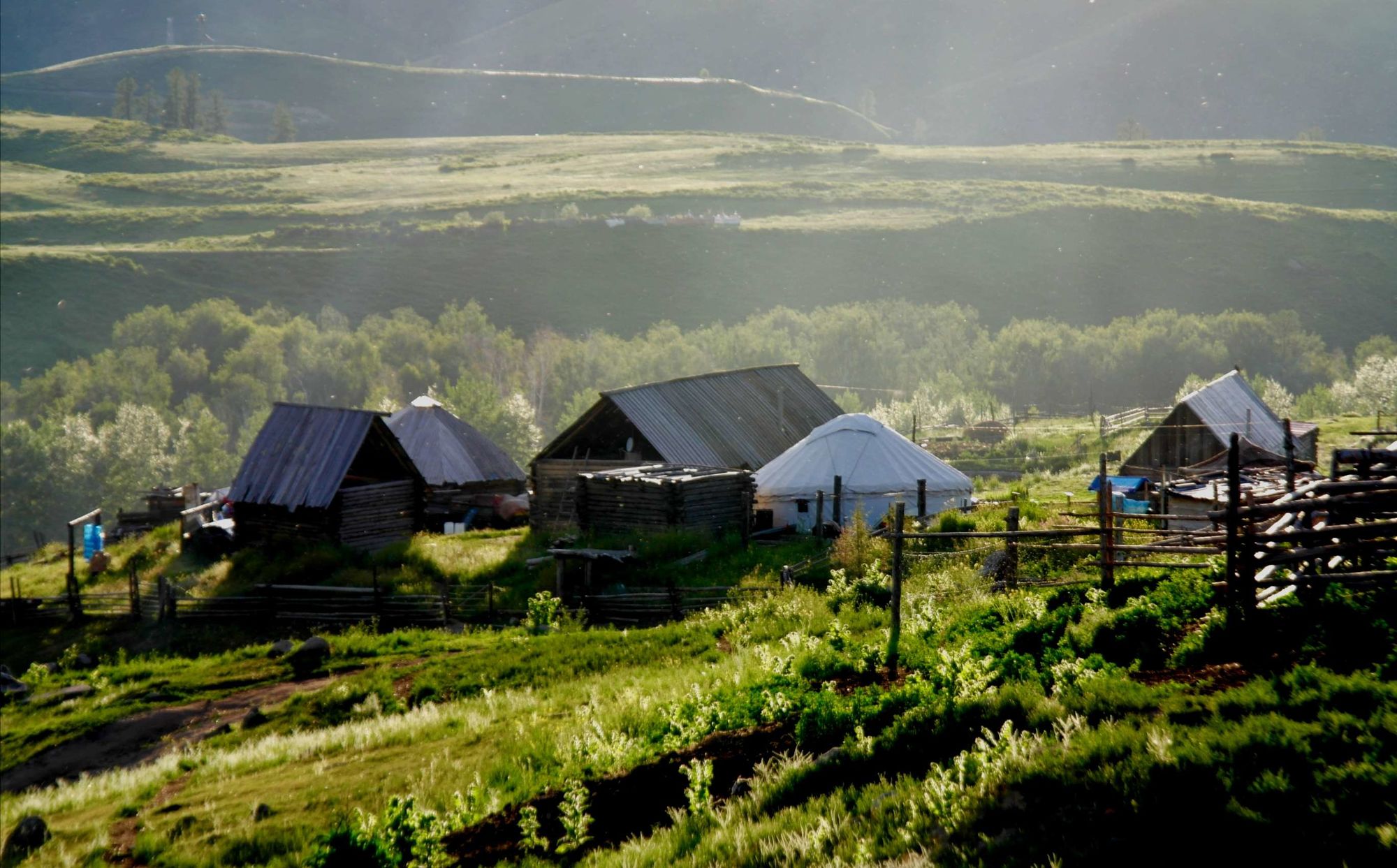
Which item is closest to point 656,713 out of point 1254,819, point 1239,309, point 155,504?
point 1254,819

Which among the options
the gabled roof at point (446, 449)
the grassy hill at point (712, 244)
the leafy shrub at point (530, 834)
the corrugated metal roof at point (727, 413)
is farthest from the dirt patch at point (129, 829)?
the grassy hill at point (712, 244)

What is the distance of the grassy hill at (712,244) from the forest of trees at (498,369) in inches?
322

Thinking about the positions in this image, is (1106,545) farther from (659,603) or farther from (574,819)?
(659,603)

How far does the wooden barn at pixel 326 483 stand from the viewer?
111ft

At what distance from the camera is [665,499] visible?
29.9 meters

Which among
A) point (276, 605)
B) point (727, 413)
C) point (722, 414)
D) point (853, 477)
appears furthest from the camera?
point (727, 413)

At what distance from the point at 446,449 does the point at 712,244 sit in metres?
102

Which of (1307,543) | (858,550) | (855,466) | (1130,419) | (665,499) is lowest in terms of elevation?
(858,550)

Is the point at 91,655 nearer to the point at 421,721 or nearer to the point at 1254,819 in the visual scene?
the point at 421,721

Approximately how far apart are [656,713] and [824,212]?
510 ft

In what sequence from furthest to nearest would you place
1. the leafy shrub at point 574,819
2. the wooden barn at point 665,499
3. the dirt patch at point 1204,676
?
the wooden barn at point 665,499, the leafy shrub at point 574,819, the dirt patch at point 1204,676

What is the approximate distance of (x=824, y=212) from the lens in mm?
162000

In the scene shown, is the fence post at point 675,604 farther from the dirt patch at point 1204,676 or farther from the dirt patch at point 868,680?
the dirt patch at point 1204,676

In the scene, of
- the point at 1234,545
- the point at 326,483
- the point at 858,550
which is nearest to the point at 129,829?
the point at 1234,545
